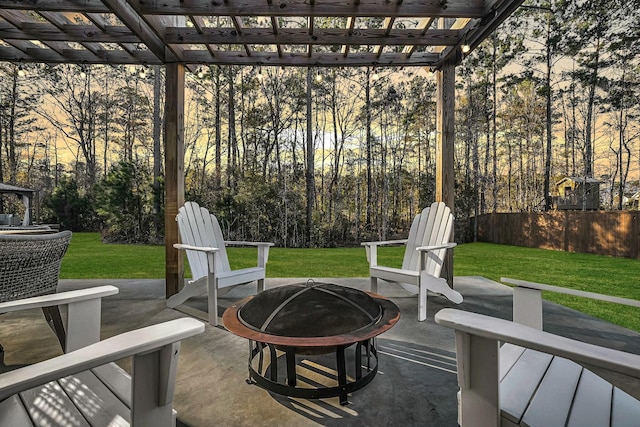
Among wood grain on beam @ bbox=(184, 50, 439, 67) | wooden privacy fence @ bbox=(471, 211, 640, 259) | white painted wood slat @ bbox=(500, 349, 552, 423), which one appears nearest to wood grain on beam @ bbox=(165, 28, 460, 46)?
wood grain on beam @ bbox=(184, 50, 439, 67)

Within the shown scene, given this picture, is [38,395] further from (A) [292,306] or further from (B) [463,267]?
(B) [463,267]

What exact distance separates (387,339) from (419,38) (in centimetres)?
299

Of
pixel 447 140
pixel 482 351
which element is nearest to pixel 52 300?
pixel 482 351

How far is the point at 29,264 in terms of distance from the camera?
5.64ft

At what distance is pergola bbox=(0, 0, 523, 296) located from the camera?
273cm

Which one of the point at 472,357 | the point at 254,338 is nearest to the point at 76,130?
the point at 254,338

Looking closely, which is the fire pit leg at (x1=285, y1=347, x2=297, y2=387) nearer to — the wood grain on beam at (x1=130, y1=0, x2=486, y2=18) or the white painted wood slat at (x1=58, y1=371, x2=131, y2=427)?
the white painted wood slat at (x1=58, y1=371, x2=131, y2=427)

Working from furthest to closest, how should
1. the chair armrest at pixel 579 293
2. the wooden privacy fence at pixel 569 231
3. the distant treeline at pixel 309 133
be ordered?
the distant treeline at pixel 309 133 → the wooden privacy fence at pixel 569 231 → the chair armrest at pixel 579 293

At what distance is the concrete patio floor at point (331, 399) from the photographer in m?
1.54

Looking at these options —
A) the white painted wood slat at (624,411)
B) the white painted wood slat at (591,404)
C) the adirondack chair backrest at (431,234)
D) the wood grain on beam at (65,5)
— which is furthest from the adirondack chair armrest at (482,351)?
the wood grain on beam at (65,5)

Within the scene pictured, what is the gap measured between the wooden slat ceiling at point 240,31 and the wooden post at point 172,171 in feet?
1.04

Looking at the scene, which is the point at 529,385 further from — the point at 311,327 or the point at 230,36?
the point at 230,36

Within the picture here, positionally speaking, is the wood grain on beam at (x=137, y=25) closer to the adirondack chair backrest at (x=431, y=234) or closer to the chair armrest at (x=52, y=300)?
the chair armrest at (x=52, y=300)

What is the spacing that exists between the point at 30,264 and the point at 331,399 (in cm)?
179
